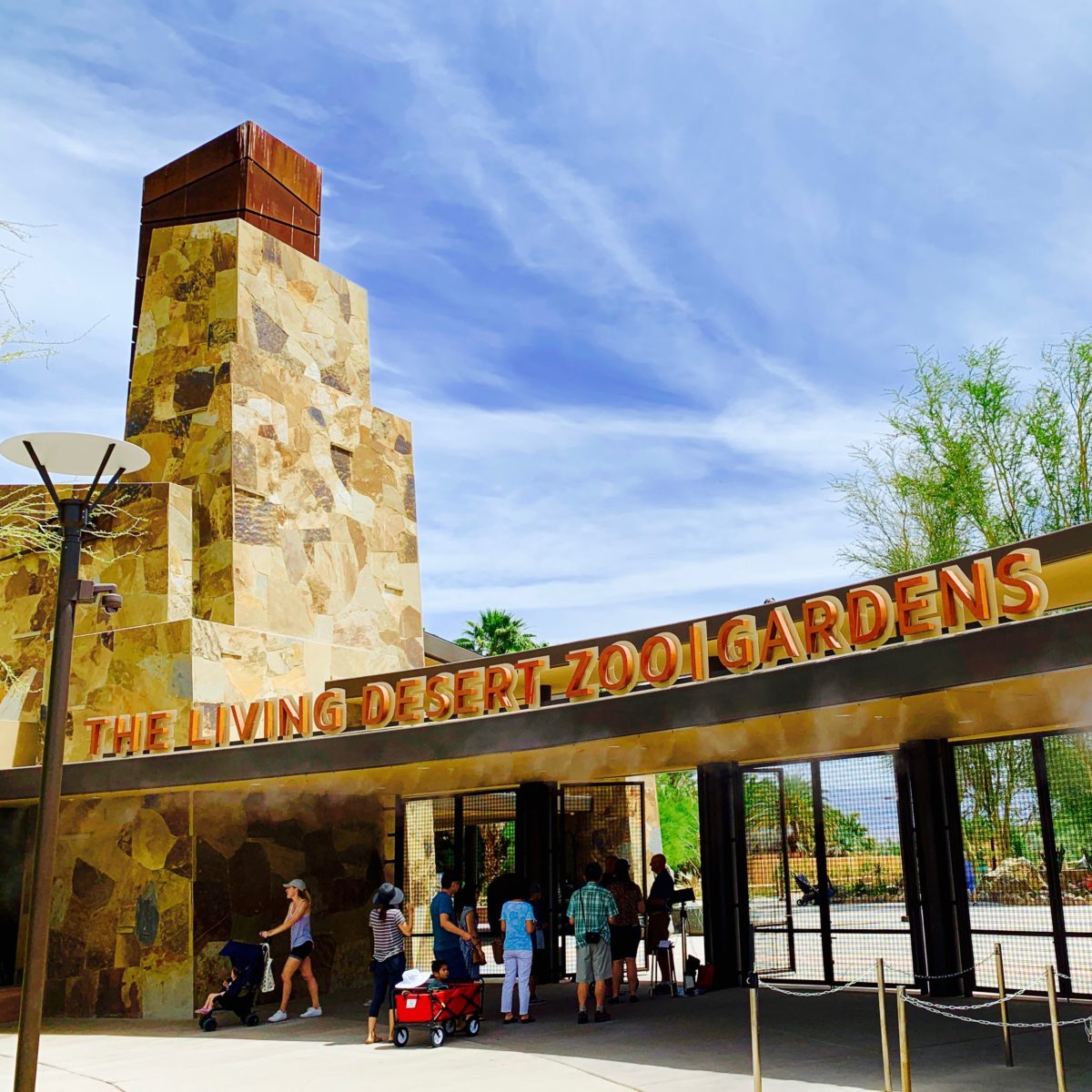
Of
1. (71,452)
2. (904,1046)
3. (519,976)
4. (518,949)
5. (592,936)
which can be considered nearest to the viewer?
(904,1046)

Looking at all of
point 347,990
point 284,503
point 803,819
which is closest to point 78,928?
point 347,990

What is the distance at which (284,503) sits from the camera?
20562mm

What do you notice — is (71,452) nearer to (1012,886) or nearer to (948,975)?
(948,975)

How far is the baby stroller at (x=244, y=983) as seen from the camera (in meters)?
Result: 14.4

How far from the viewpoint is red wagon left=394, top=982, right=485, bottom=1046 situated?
12.2m

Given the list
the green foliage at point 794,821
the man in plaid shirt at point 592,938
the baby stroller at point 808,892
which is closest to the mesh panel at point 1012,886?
the green foliage at point 794,821

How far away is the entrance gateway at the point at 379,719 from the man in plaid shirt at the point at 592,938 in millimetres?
1687

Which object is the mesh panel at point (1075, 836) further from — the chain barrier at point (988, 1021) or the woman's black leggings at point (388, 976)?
the woman's black leggings at point (388, 976)

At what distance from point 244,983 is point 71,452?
324 inches

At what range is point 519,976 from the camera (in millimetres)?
13305

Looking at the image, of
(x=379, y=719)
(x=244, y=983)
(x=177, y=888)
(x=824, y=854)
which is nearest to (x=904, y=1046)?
(x=824, y=854)

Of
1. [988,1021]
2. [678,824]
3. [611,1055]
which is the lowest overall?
[611,1055]

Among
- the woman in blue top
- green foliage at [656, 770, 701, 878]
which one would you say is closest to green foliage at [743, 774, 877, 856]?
the woman in blue top

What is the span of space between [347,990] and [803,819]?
25.4 ft
